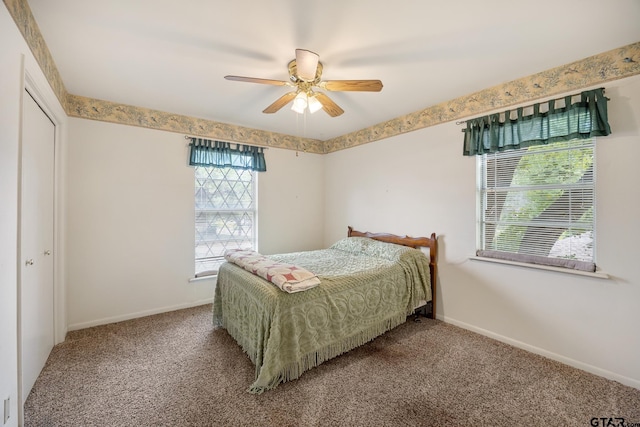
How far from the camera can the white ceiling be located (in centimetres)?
154

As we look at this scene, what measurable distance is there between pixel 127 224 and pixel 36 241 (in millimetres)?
1035

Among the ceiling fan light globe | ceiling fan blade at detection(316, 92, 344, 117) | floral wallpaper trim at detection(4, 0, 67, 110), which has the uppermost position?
floral wallpaper trim at detection(4, 0, 67, 110)

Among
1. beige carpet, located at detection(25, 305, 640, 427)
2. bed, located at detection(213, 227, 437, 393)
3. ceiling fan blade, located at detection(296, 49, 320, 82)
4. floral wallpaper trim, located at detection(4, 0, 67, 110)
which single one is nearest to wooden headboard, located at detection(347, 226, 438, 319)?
bed, located at detection(213, 227, 437, 393)

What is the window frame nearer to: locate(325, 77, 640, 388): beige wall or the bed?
locate(325, 77, 640, 388): beige wall

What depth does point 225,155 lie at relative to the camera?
3521 millimetres

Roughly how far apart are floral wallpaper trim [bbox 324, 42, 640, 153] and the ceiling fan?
4.31 ft

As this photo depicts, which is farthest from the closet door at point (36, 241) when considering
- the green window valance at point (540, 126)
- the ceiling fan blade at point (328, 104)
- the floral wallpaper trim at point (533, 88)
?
the green window valance at point (540, 126)

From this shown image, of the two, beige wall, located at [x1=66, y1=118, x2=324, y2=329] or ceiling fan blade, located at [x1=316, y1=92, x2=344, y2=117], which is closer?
ceiling fan blade, located at [x1=316, y1=92, x2=344, y2=117]

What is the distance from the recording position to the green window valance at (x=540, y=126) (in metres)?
1.97

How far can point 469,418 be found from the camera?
5.23 feet

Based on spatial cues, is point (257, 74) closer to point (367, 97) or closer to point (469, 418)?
point (367, 97)

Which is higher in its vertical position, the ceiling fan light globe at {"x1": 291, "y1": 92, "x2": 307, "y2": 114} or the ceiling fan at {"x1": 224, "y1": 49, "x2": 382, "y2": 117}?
the ceiling fan at {"x1": 224, "y1": 49, "x2": 382, "y2": 117}

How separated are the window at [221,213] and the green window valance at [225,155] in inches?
5.1

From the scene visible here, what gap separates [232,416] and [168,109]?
315 cm
